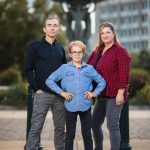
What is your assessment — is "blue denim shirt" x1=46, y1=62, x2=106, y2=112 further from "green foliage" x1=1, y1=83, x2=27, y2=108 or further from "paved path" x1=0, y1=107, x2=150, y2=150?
"green foliage" x1=1, y1=83, x2=27, y2=108

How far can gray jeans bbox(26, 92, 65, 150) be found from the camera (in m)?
6.94

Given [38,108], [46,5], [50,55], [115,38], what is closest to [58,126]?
[38,108]

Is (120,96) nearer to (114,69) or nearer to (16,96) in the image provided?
(114,69)

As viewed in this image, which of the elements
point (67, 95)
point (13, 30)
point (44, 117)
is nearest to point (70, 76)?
point (67, 95)

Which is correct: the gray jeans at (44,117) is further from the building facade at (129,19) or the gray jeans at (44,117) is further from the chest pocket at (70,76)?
the building facade at (129,19)

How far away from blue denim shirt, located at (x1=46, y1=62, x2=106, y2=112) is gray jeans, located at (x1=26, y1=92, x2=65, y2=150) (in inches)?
10.8

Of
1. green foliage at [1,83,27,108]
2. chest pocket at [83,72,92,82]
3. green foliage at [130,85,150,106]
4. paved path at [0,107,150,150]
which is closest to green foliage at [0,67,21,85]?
green foliage at [1,83,27,108]

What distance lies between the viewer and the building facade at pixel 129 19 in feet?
393

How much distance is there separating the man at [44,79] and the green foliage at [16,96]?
42.7 feet

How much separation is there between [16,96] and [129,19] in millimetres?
105733

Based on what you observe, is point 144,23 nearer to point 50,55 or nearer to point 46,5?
point 46,5

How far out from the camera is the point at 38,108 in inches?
274

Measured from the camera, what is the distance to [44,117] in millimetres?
7000

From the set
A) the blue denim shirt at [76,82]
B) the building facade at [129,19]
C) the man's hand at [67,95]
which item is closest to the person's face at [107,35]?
the blue denim shirt at [76,82]
